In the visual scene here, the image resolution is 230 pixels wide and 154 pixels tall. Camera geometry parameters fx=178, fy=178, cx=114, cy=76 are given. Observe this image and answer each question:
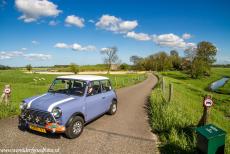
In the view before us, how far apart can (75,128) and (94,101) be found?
53.2 inches

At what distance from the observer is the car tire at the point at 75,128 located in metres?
5.53

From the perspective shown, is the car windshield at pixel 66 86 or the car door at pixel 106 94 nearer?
the car windshield at pixel 66 86

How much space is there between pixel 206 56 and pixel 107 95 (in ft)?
227

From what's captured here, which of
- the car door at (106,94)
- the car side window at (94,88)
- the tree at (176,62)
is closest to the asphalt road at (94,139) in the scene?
the car door at (106,94)

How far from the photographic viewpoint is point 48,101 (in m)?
5.70

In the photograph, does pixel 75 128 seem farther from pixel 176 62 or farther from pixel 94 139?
pixel 176 62

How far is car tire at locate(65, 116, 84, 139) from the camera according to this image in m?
5.53

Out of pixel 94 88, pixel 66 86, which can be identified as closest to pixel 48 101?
pixel 66 86

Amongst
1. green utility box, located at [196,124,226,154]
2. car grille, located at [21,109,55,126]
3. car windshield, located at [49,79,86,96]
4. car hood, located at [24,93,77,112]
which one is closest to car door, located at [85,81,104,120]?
car windshield, located at [49,79,86,96]

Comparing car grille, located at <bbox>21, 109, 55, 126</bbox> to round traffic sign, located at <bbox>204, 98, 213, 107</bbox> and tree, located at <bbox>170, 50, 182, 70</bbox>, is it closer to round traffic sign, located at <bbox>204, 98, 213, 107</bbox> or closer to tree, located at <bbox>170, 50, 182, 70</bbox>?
round traffic sign, located at <bbox>204, 98, 213, 107</bbox>

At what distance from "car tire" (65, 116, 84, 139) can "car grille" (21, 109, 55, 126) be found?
60cm

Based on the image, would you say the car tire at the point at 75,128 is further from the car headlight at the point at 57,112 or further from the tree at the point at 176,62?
the tree at the point at 176,62

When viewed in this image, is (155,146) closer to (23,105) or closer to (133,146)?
(133,146)

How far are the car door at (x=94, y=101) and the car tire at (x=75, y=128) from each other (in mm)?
544
